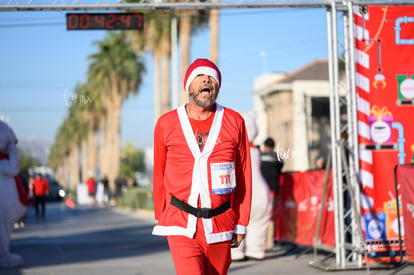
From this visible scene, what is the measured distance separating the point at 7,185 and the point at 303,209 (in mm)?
4751

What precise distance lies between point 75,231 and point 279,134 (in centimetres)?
3618

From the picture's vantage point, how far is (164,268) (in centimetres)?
1112

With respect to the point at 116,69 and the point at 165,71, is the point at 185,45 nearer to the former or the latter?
the point at 165,71

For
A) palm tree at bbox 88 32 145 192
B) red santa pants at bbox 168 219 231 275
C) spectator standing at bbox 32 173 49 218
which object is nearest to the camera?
red santa pants at bbox 168 219 231 275

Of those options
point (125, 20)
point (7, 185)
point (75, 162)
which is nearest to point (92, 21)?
point (125, 20)

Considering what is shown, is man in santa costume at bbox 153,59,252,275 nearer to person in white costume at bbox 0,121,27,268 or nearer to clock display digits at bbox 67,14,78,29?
clock display digits at bbox 67,14,78,29

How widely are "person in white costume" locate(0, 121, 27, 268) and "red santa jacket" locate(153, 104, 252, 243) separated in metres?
5.87

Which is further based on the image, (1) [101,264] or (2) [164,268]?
(1) [101,264]

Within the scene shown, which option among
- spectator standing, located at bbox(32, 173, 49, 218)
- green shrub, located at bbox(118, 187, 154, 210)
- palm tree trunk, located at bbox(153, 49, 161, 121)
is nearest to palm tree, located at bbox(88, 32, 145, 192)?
palm tree trunk, located at bbox(153, 49, 161, 121)

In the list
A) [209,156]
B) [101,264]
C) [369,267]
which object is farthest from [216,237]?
[101,264]

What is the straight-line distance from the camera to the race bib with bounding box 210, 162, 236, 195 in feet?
17.7

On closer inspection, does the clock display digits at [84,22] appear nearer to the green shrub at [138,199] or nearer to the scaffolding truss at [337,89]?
the scaffolding truss at [337,89]

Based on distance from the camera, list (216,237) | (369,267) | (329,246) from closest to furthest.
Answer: (216,237)
(369,267)
(329,246)

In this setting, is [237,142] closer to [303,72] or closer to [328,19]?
[328,19]
